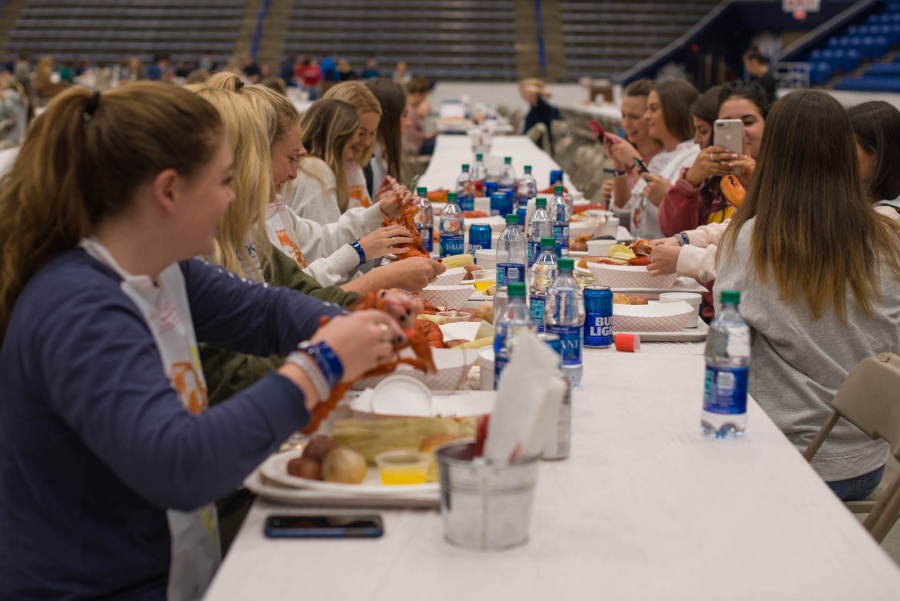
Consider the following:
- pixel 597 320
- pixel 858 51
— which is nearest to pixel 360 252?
pixel 597 320

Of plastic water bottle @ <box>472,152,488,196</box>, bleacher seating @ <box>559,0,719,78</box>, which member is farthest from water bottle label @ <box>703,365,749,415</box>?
bleacher seating @ <box>559,0,719,78</box>

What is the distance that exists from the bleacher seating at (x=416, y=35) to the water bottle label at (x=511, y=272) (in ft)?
65.2

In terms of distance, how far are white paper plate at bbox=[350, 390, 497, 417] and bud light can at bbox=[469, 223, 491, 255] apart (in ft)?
5.93

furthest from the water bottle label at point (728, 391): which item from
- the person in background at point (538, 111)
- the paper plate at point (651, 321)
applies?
the person in background at point (538, 111)

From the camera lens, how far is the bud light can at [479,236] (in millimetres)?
3699

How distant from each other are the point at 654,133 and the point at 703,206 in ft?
3.99

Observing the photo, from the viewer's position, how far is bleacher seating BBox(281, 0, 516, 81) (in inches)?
902

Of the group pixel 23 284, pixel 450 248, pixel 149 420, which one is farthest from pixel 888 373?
pixel 450 248

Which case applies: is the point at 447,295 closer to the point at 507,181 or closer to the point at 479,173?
the point at 507,181

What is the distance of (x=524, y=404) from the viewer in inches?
53.4

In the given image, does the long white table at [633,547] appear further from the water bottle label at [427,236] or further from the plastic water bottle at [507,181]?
the plastic water bottle at [507,181]

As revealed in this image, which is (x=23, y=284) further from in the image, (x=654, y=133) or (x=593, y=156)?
(x=593, y=156)

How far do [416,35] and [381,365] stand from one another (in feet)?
75.0

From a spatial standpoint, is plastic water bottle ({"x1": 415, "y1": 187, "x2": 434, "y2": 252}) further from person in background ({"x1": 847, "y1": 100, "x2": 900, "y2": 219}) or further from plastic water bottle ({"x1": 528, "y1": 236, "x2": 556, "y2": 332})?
person in background ({"x1": 847, "y1": 100, "x2": 900, "y2": 219})
